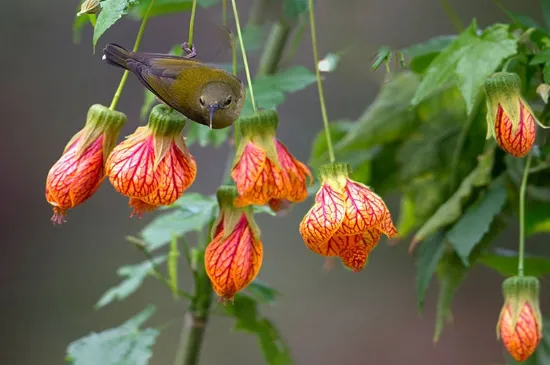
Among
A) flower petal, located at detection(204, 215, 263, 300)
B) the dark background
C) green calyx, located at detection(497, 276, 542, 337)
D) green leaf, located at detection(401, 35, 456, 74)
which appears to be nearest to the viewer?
flower petal, located at detection(204, 215, 263, 300)

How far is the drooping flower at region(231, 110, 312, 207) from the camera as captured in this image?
0.76 m

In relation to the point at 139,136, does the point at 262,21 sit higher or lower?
higher

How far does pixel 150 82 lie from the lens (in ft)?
2.25

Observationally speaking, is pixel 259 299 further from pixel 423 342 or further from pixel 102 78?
pixel 102 78

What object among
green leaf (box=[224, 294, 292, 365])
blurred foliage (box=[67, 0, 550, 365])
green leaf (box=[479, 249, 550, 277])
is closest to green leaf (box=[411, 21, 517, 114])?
blurred foliage (box=[67, 0, 550, 365])

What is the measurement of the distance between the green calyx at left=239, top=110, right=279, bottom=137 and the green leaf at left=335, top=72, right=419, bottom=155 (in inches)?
12.3

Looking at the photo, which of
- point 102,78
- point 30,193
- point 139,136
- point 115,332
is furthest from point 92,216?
point 139,136

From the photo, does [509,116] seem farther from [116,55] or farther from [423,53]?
[116,55]

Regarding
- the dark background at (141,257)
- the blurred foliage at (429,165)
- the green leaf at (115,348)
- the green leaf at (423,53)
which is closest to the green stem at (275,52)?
the blurred foliage at (429,165)

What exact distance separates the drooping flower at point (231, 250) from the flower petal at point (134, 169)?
10 cm

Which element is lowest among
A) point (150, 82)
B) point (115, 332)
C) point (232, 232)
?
point (115, 332)

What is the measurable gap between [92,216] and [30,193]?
20 cm

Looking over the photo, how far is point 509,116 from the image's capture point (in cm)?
78

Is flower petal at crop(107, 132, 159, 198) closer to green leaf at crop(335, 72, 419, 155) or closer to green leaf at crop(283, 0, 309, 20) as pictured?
green leaf at crop(283, 0, 309, 20)
